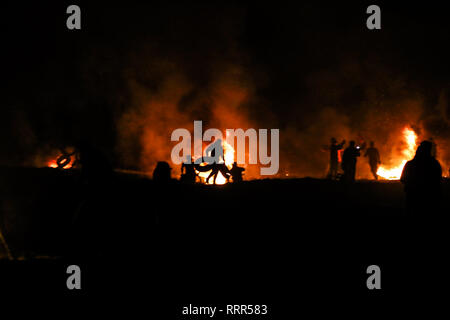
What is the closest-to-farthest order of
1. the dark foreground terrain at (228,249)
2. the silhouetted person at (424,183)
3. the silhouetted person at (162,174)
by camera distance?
the dark foreground terrain at (228,249) < the silhouetted person at (424,183) < the silhouetted person at (162,174)

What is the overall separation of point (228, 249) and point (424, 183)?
140 inches

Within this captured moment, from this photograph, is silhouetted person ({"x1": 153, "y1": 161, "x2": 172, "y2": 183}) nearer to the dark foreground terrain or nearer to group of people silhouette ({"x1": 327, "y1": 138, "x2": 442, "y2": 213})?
the dark foreground terrain

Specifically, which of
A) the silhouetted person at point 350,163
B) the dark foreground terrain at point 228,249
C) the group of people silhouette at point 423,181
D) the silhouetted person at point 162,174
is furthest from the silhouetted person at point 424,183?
the silhouetted person at point 350,163

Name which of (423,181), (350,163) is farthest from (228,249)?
(350,163)

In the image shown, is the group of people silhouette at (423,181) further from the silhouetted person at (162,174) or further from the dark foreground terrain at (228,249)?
the silhouetted person at (162,174)

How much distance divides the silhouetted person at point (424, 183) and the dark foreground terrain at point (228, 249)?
195mm

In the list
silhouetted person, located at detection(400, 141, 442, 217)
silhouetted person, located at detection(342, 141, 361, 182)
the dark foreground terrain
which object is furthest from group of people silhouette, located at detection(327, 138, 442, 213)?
silhouetted person, located at detection(342, 141, 361, 182)

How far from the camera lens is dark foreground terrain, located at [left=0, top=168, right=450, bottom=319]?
17.2 ft

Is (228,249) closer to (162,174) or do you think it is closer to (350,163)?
(162,174)

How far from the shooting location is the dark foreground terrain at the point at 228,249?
5.23 m

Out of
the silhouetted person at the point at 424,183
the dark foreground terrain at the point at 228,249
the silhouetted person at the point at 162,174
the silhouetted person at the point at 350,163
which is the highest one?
the silhouetted person at the point at 350,163
